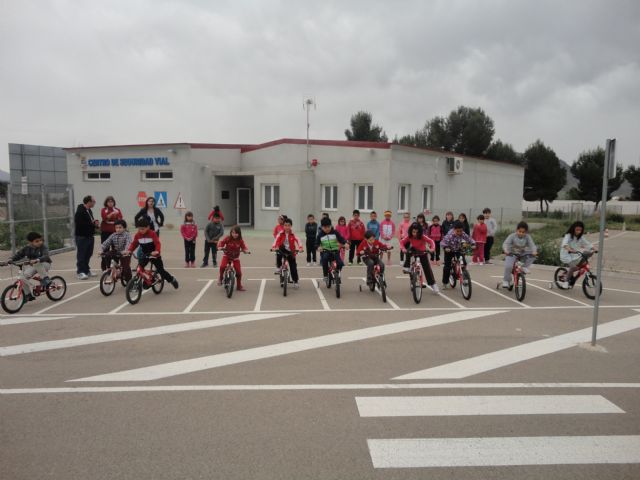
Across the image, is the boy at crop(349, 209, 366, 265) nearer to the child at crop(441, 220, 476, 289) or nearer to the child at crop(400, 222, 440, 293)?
the child at crop(441, 220, 476, 289)

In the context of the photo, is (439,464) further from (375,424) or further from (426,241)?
(426,241)

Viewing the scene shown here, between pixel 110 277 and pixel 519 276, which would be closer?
pixel 519 276

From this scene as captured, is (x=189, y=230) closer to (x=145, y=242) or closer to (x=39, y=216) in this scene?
(x=145, y=242)

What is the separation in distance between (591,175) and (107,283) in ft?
199

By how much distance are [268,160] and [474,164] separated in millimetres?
12864

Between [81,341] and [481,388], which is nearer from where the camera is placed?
[481,388]

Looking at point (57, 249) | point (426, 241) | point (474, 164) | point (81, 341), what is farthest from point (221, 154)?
point (81, 341)

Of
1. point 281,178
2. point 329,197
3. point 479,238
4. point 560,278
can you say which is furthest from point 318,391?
point 281,178

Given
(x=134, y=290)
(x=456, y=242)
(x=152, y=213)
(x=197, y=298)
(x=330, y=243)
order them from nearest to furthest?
(x=134, y=290)
(x=197, y=298)
(x=456, y=242)
(x=330, y=243)
(x=152, y=213)

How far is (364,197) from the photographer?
2450 centimetres

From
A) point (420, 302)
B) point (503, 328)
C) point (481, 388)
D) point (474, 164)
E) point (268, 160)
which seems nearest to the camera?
point (481, 388)

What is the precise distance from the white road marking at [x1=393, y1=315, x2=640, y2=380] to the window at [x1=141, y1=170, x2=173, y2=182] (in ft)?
79.8

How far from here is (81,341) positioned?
727 centimetres

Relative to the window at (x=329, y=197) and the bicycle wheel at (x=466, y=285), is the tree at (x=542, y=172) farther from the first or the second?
the bicycle wheel at (x=466, y=285)
